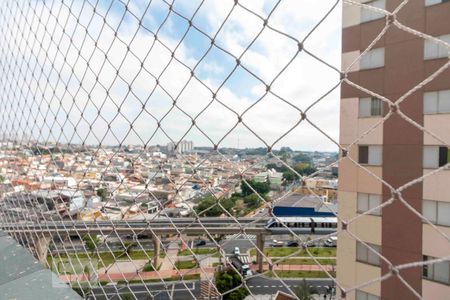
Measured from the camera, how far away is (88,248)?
0.74 m

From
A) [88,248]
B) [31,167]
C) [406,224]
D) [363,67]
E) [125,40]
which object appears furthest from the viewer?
[406,224]

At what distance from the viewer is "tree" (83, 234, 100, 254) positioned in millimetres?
670

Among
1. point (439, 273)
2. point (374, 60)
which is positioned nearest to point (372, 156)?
point (374, 60)

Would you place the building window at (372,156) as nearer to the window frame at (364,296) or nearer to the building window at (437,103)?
the building window at (437,103)

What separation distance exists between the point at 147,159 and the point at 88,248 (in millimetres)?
249

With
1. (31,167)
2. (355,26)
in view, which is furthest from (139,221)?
(355,26)

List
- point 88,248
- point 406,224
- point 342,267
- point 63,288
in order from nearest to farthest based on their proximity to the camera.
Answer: point 63,288 → point 88,248 → point 406,224 → point 342,267

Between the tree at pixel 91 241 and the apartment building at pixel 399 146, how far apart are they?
0.78 m

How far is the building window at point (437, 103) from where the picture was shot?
3.93ft

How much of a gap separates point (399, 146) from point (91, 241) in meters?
1.27

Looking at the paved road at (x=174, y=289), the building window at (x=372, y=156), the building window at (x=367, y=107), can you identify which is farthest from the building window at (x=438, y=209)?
the paved road at (x=174, y=289)

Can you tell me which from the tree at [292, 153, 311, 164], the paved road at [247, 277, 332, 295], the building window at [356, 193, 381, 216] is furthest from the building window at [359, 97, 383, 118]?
the tree at [292, 153, 311, 164]

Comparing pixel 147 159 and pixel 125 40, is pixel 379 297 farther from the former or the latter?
pixel 125 40

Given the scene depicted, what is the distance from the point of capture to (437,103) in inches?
48.0
